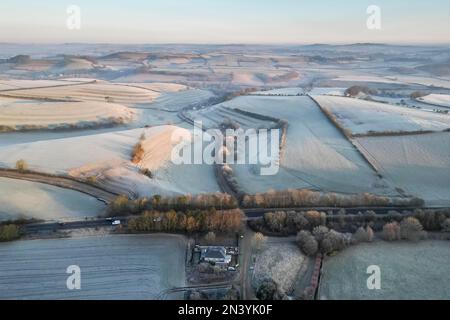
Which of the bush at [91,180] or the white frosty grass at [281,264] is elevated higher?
the bush at [91,180]

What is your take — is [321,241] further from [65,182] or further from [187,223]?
[65,182]

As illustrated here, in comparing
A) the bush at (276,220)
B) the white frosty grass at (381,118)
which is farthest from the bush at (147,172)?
the white frosty grass at (381,118)

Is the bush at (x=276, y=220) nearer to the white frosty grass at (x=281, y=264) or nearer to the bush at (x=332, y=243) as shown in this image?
the white frosty grass at (x=281, y=264)

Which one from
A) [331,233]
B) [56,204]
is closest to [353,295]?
[331,233]

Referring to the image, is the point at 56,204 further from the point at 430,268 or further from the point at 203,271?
the point at 430,268

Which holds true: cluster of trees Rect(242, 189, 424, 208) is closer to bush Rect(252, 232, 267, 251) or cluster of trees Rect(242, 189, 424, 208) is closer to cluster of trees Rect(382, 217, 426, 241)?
cluster of trees Rect(382, 217, 426, 241)

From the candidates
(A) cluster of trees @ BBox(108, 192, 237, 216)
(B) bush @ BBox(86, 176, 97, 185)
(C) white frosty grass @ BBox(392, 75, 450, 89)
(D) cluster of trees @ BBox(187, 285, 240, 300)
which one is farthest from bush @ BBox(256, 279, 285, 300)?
(C) white frosty grass @ BBox(392, 75, 450, 89)
